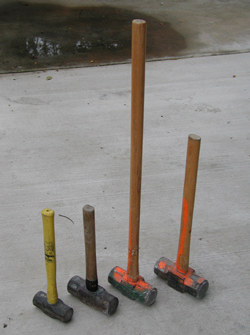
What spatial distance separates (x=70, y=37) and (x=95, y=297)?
13.0ft

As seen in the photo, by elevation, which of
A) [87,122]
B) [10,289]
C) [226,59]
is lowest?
[10,289]

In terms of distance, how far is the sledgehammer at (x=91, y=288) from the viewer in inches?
A: 64.5

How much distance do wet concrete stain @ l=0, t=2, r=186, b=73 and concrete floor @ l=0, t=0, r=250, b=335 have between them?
0.98 ft

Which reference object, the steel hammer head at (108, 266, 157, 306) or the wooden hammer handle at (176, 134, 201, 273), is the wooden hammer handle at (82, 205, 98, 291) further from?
the wooden hammer handle at (176, 134, 201, 273)

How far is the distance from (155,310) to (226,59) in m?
3.34

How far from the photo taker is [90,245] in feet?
5.35

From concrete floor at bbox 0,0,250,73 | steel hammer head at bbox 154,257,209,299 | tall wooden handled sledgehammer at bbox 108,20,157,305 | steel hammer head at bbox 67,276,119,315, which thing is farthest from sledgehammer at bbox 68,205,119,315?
concrete floor at bbox 0,0,250,73

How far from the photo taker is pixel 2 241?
7.08 ft

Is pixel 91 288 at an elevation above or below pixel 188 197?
below

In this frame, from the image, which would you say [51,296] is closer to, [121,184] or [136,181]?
[136,181]

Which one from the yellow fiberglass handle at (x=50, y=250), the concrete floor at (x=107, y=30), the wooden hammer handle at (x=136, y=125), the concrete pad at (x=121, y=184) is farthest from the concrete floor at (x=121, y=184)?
the concrete floor at (x=107, y=30)

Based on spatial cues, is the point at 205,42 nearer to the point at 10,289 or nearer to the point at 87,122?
the point at 87,122

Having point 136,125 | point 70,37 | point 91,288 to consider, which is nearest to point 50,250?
point 91,288

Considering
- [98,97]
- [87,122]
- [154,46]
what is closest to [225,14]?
[154,46]
